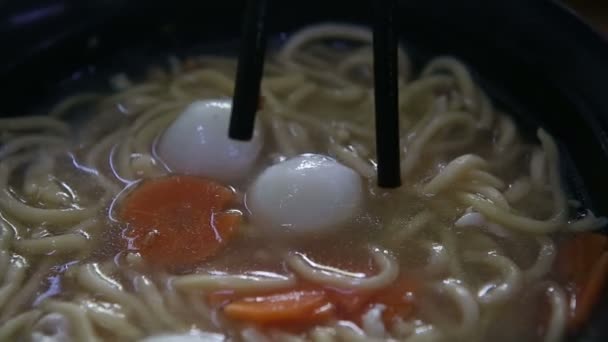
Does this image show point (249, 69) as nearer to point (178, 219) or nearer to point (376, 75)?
point (376, 75)

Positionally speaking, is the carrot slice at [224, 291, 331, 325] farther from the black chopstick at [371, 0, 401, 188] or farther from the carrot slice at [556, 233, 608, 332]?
the carrot slice at [556, 233, 608, 332]

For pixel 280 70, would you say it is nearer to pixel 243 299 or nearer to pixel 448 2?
pixel 448 2

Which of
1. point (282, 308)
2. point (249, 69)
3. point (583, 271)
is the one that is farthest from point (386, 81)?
point (583, 271)

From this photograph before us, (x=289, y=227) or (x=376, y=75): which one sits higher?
(x=376, y=75)

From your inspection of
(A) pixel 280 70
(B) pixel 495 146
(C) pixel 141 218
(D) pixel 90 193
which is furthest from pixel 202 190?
(B) pixel 495 146

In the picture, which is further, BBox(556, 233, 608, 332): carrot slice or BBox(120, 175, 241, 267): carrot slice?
BBox(120, 175, 241, 267): carrot slice

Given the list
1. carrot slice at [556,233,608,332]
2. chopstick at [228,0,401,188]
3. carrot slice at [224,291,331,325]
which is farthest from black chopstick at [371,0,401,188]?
carrot slice at [556,233,608,332]
